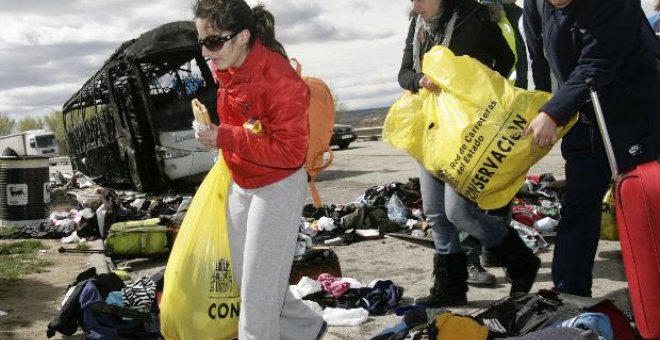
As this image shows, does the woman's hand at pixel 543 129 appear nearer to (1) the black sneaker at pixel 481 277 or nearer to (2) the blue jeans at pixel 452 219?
(2) the blue jeans at pixel 452 219

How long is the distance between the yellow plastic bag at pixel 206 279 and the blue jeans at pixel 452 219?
156cm

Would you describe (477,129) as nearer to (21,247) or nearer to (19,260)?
(19,260)

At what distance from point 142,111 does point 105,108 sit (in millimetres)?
1879

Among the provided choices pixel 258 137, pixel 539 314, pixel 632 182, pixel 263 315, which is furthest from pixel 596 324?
pixel 258 137

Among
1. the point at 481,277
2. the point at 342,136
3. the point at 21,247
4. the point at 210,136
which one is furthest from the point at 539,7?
the point at 342,136

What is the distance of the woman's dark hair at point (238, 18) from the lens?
2.92 m

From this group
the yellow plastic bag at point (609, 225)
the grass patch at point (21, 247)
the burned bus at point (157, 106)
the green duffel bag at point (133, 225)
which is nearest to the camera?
the yellow plastic bag at point (609, 225)

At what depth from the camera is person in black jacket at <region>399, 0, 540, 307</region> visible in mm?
4168

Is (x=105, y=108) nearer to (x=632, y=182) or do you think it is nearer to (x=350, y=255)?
(x=350, y=255)

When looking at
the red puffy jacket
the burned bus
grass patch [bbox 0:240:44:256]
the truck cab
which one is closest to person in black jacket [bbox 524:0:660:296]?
the red puffy jacket

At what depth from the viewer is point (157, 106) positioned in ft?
42.8

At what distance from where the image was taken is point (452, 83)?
3758 mm

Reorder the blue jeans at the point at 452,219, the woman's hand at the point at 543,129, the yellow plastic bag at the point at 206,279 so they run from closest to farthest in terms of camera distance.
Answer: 1. the woman's hand at the point at 543,129
2. the yellow plastic bag at the point at 206,279
3. the blue jeans at the point at 452,219

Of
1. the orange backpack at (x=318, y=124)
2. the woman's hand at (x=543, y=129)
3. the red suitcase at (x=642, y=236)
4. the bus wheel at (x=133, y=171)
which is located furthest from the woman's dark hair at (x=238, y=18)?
the bus wheel at (x=133, y=171)
